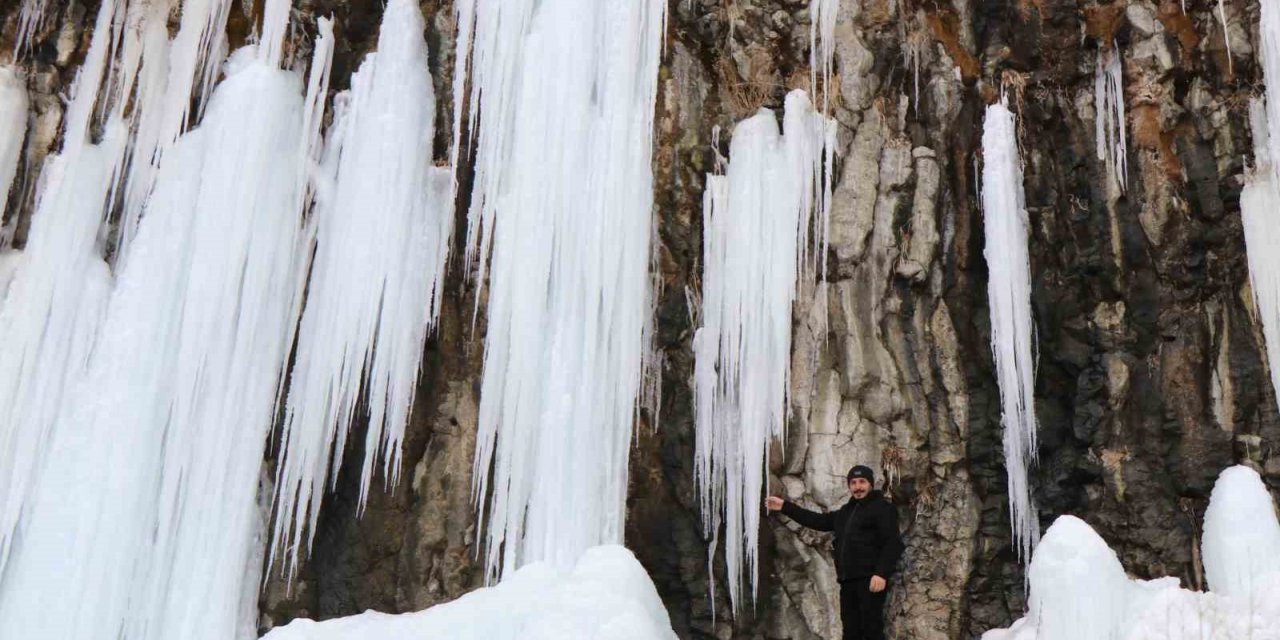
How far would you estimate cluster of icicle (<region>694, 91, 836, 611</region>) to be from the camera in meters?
7.38

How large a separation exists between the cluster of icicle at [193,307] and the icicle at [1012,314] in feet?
12.3

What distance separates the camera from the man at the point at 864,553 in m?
5.84

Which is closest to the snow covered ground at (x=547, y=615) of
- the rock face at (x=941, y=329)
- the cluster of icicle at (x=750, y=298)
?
the cluster of icicle at (x=750, y=298)

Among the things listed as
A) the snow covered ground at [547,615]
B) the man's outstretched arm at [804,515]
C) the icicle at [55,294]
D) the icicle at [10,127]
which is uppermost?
the icicle at [10,127]

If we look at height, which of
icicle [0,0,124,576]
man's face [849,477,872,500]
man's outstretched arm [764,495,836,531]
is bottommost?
man's outstretched arm [764,495,836,531]

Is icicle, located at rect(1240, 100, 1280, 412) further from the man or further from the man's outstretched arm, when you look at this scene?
the man's outstretched arm

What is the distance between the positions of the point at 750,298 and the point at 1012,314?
5.61 ft

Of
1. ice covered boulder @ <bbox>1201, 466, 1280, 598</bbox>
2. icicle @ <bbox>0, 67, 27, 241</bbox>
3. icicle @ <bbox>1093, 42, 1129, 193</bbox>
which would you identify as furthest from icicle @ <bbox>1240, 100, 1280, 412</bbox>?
icicle @ <bbox>0, 67, 27, 241</bbox>

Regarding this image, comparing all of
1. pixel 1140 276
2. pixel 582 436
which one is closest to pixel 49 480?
pixel 582 436

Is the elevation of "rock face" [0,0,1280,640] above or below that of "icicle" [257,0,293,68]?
below

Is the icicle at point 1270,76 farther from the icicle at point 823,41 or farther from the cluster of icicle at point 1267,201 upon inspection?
the icicle at point 823,41

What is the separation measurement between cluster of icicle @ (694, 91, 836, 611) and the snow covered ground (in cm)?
214

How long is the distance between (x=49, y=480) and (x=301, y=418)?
1599 mm

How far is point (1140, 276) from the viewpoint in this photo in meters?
7.65
